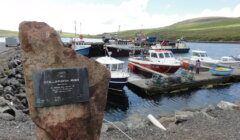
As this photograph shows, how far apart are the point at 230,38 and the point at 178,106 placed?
502 ft

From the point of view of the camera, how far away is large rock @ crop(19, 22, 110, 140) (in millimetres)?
9250

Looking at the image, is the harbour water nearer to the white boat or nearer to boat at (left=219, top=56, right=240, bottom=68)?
the white boat

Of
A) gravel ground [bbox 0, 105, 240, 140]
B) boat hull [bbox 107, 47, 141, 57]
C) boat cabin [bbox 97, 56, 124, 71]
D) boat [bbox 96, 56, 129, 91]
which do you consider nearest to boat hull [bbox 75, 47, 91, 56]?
boat hull [bbox 107, 47, 141, 57]

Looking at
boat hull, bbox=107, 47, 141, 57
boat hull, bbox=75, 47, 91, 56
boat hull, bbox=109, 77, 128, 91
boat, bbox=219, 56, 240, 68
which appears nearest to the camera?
boat hull, bbox=109, 77, 128, 91

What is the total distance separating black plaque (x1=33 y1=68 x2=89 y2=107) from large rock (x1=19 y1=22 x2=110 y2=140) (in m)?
0.19

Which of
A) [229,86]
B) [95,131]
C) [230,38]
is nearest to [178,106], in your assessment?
[229,86]

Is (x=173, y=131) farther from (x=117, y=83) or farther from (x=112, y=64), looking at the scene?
(x=112, y=64)

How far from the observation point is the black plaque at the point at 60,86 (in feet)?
29.8

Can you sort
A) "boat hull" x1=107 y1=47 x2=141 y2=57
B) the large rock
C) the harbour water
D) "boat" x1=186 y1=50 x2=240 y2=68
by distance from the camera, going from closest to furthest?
the large rock → the harbour water → "boat" x1=186 y1=50 x2=240 y2=68 → "boat hull" x1=107 y1=47 x2=141 y2=57

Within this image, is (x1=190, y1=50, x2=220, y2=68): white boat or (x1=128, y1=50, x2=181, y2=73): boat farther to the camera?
(x1=190, y1=50, x2=220, y2=68): white boat

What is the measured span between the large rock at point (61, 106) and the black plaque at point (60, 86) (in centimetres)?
19

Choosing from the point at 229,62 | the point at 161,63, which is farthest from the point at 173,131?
the point at 229,62

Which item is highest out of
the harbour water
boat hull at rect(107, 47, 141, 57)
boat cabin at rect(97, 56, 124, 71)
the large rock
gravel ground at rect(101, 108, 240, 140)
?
the large rock

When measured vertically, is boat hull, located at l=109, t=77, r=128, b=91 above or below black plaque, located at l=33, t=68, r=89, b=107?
below
